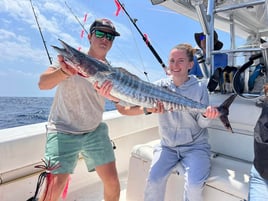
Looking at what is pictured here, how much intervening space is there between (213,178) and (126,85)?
78 cm

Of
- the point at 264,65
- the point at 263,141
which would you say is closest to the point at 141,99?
the point at 263,141

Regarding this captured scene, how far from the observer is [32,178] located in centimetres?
214

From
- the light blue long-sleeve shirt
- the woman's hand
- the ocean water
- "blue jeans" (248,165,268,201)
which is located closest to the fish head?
the woman's hand

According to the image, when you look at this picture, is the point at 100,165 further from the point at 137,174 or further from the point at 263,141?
the point at 263,141

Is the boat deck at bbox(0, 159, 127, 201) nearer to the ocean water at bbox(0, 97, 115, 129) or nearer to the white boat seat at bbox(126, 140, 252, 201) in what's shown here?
the white boat seat at bbox(126, 140, 252, 201)

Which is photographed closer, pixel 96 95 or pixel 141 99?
pixel 141 99

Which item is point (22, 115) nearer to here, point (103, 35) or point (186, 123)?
point (103, 35)

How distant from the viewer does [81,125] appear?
1.73 metres

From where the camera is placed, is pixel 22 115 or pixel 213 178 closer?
pixel 213 178

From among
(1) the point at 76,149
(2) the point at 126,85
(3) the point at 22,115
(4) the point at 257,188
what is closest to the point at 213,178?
(4) the point at 257,188

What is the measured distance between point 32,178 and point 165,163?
46.5 inches

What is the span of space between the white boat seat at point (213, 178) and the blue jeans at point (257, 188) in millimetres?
130

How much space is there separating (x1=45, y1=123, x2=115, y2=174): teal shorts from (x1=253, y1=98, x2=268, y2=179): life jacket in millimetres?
937

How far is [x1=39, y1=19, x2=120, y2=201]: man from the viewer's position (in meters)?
1.62
